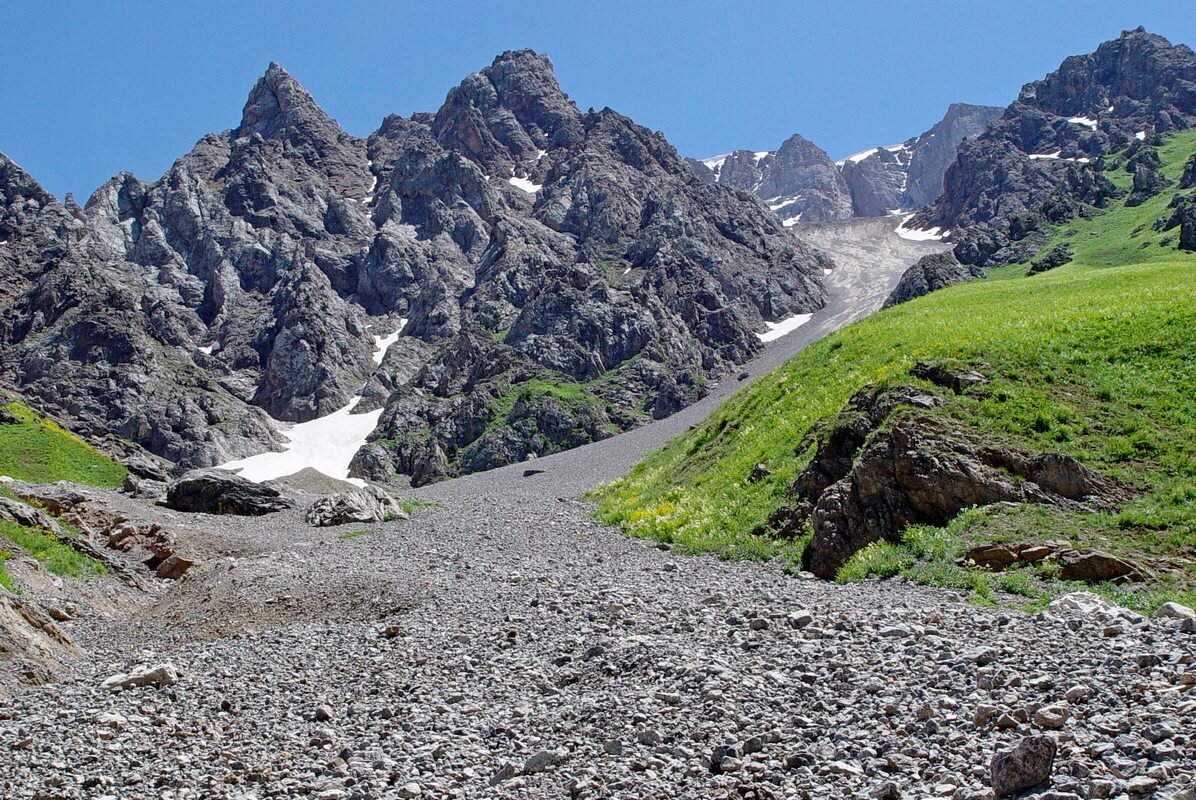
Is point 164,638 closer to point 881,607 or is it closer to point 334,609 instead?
point 334,609

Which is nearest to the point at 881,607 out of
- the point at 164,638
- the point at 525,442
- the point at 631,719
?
the point at 631,719

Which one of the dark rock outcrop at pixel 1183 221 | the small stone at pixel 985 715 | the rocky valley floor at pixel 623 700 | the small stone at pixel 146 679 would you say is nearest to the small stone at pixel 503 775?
the rocky valley floor at pixel 623 700

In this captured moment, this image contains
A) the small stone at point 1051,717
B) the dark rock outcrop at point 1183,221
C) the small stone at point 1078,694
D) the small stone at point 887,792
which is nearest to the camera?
the small stone at point 887,792

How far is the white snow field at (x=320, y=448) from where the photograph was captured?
131 metres

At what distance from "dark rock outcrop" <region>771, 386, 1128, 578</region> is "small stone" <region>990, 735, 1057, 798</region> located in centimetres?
1310

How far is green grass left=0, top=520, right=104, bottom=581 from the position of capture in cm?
2512

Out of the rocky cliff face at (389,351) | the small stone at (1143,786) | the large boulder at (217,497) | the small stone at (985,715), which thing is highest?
the rocky cliff face at (389,351)

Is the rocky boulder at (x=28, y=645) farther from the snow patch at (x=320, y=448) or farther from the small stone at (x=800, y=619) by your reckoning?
the snow patch at (x=320, y=448)

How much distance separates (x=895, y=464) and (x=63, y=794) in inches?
734

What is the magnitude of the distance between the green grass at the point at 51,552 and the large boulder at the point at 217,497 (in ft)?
90.8

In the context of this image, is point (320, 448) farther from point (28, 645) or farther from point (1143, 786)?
point (1143, 786)

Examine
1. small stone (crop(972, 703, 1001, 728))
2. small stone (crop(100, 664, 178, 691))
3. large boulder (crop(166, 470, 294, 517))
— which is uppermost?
large boulder (crop(166, 470, 294, 517))

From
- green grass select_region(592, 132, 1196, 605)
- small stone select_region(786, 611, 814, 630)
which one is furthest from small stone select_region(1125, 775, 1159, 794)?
green grass select_region(592, 132, 1196, 605)

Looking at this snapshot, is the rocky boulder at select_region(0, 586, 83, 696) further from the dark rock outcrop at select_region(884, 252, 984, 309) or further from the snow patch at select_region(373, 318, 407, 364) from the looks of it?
the snow patch at select_region(373, 318, 407, 364)
